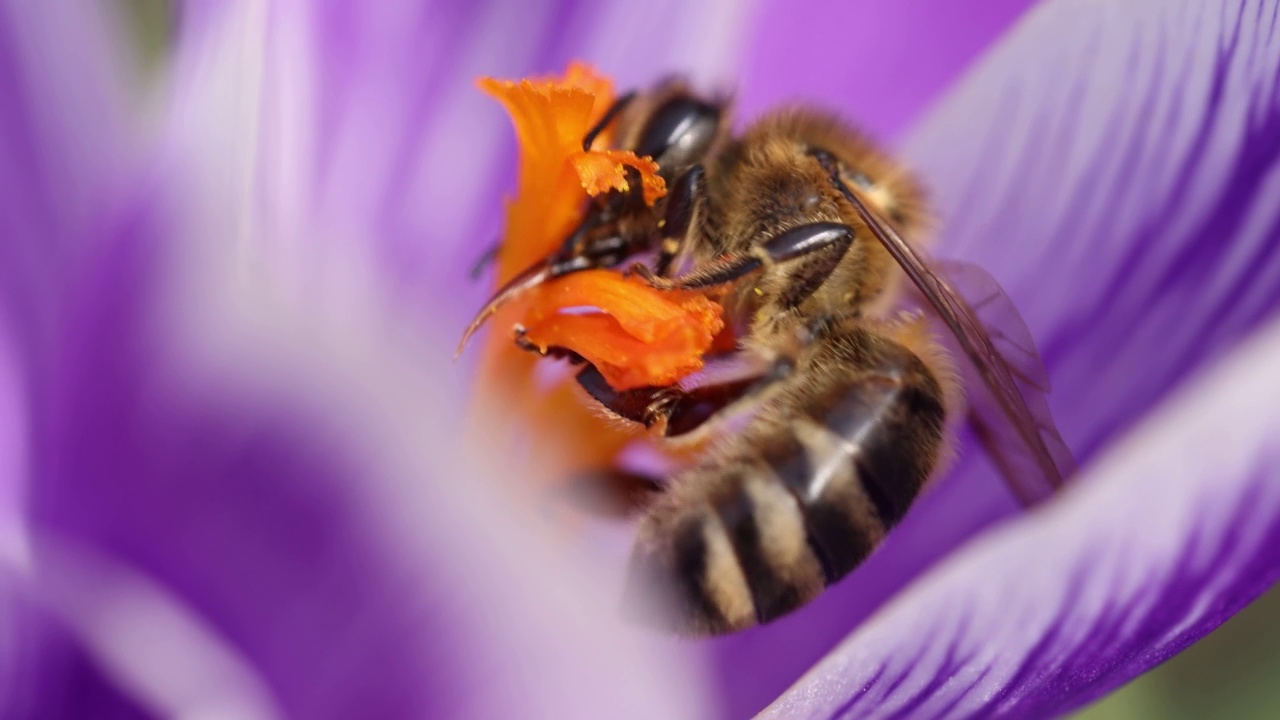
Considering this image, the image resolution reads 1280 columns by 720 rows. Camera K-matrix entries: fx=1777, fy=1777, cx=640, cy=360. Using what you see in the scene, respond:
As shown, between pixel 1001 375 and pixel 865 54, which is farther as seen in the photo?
pixel 865 54

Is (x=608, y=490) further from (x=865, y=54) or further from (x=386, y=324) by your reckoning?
(x=865, y=54)

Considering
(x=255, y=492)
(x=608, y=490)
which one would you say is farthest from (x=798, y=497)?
(x=255, y=492)

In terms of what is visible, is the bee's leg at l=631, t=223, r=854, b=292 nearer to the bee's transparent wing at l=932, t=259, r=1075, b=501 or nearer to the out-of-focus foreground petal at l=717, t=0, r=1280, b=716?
the bee's transparent wing at l=932, t=259, r=1075, b=501

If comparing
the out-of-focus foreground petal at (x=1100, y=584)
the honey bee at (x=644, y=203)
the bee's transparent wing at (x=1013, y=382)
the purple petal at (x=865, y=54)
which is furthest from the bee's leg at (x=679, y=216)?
the purple petal at (x=865, y=54)

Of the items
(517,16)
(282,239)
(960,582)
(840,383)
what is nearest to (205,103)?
(282,239)

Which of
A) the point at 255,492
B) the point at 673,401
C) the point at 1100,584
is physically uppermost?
the point at 1100,584

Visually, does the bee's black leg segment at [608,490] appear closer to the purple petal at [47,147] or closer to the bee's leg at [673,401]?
the bee's leg at [673,401]

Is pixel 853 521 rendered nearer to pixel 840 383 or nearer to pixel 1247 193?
pixel 840 383
